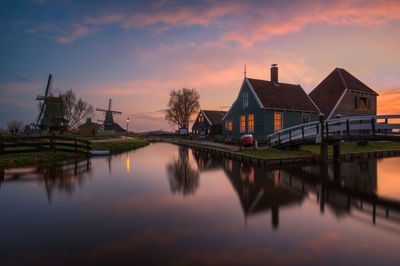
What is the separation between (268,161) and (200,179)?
6.25 meters

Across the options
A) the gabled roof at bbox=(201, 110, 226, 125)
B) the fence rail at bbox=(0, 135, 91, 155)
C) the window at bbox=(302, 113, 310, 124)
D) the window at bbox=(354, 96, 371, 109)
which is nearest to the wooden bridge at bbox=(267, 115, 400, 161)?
the window at bbox=(302, 113, 310, 124)

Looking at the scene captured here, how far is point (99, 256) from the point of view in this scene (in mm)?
4355

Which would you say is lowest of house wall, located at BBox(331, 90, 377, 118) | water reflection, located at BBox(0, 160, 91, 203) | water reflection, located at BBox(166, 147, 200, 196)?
water reflection, located at BBox(166, 147, 200, 196)

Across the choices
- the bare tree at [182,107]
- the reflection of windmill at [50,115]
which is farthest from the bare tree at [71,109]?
the bare tree at [182,107]

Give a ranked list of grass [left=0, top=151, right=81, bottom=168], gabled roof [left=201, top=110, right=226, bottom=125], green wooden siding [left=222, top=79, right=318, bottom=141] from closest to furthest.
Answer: grass [left=0, top=151, right=81, bottom=168] < green wooden siding [left=222, top=79, right=318, bottom=141] < gabled roof [left=201, top=110, right=226, bottom=125]

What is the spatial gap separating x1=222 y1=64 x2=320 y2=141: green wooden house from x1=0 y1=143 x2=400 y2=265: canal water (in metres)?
14.2

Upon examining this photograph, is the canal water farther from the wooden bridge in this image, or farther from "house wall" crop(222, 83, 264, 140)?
"house wall" crop(222, 83, 264, 140)

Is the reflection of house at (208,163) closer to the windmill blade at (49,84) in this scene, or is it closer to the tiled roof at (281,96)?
the tiled roof at (281,96)

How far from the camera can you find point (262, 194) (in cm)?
874

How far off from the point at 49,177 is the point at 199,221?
32.6 ft

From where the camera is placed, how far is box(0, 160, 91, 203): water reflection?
9.83 m

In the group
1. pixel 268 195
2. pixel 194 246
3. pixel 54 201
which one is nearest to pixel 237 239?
pixel 194 246

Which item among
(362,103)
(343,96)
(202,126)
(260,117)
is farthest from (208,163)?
(202,126)

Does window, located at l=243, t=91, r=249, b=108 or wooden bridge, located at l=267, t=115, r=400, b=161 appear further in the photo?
window, located at l=243, t=91, r=249, b=108
